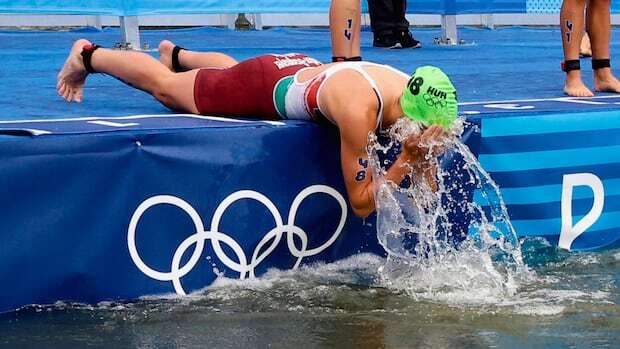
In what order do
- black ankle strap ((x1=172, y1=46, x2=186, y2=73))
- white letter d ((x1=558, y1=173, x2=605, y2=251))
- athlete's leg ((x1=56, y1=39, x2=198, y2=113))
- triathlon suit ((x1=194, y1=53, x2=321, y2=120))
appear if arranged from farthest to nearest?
black ankle strap ((x1=172, y1=46, x2=186, y2=73)) < white letter d ((x1=558, y1=173, x2=605, y2=251)) < athlete's leg ((x1=56, y1=39, x2=198, y2=113)) < triathlon suit ((x1=194, y1=53, x2=321, y2=120))

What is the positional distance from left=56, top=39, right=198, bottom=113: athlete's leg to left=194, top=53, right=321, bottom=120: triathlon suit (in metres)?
0.07

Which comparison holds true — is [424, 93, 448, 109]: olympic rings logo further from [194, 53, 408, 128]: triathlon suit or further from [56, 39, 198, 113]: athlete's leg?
[56, 39, 198, 113]: athlete's leg

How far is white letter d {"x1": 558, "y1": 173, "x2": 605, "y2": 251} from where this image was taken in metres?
4.21

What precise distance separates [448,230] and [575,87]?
1.28m

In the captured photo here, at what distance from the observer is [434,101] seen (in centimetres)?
331

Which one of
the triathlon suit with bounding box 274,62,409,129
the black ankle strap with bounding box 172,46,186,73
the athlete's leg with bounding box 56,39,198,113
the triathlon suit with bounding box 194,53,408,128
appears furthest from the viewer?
the black ankle strap with bounding box 172,46,186,73

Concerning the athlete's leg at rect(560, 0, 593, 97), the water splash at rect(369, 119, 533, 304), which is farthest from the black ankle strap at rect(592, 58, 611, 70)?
the water splash at rect(369, 119, 533, 304)

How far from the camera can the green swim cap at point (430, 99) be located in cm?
333

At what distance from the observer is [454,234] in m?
3.98

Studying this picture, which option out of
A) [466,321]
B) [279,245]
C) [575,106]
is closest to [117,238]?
[279,245]

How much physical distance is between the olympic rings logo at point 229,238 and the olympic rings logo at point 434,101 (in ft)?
1.99

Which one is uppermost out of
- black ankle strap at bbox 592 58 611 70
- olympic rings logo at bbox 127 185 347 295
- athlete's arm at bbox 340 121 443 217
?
black ankle strap at bbox 592 58 611 70

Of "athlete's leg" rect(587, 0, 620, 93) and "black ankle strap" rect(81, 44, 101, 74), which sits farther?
"athlete's leg" rect(587, 0, 620, 93)

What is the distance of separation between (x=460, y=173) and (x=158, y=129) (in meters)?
1.24
